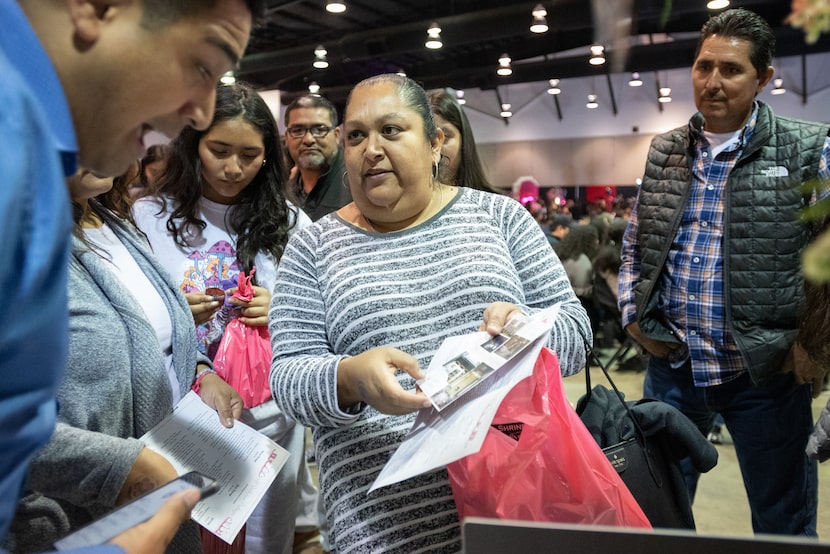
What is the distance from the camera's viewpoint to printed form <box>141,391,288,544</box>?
1336 millimetres

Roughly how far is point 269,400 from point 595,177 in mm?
12408

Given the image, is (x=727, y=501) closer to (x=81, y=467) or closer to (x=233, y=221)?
(x=233, y=221)

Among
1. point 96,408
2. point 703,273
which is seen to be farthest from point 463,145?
point 96,408

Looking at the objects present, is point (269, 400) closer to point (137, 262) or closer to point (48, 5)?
point (137, 262)

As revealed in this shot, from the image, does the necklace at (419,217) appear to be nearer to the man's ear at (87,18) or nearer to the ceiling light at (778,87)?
the man's ear at (87,18)

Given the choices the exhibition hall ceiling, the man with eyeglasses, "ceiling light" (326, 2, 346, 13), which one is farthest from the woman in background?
"ceiling light" (326, 2, 346, 13)

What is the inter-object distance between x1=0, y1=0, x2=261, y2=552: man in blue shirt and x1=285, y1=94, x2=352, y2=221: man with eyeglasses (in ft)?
8.22

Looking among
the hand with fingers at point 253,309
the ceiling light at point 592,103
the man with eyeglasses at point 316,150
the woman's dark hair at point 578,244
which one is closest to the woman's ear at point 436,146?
the hand with fingers at point 253,309

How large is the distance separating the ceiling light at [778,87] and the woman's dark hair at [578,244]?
7154 mm

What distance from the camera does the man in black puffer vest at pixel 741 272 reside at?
2.10 m

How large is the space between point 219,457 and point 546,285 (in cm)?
75

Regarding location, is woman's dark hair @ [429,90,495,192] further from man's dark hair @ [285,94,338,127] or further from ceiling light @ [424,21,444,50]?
ceiling light @ [424,21,444,50]

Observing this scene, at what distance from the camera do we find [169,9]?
2.11ft

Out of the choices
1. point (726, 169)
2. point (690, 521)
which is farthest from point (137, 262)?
point (726, 169)
